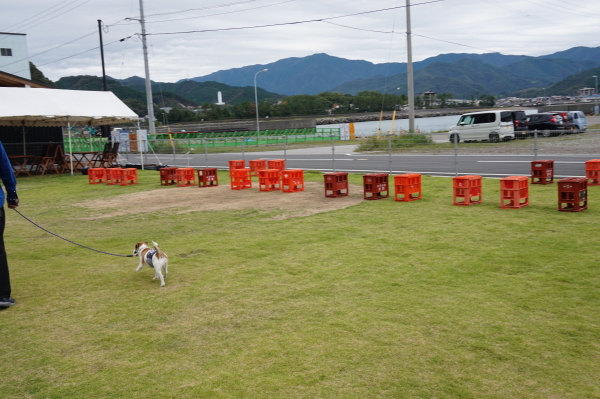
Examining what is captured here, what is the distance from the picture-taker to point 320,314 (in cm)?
527

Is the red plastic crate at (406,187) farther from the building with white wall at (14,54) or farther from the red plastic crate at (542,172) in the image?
the building with white wall at (14,54)

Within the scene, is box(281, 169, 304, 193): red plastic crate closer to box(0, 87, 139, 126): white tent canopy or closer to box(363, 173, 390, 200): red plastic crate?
box(363, 173, 390, 200): red plastic crate

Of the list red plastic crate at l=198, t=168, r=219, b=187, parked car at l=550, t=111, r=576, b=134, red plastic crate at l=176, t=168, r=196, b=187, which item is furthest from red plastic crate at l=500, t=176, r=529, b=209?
parked car at l=550, t=111, r=576, b=134

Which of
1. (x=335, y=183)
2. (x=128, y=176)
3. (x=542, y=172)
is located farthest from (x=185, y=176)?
(x=542, y=172)

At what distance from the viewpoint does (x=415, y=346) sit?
4387mm

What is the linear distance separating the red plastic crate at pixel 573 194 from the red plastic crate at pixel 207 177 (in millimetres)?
11782

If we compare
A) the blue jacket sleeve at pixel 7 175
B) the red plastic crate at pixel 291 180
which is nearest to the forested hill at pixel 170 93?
the red plastic crate at pixel 291 180

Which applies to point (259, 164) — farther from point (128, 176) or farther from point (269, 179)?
point (128, 176)

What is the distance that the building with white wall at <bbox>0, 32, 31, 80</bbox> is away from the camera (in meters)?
54.0

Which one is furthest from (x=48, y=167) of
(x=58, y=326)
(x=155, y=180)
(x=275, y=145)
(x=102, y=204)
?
(x=58, y=326)

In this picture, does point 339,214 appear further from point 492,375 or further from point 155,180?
point 155,180

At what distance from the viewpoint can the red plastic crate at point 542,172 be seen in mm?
14125

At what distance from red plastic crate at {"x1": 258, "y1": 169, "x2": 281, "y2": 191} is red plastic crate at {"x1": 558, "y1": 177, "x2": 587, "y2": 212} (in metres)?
8.40

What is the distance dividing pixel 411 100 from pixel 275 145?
14.1 meters
